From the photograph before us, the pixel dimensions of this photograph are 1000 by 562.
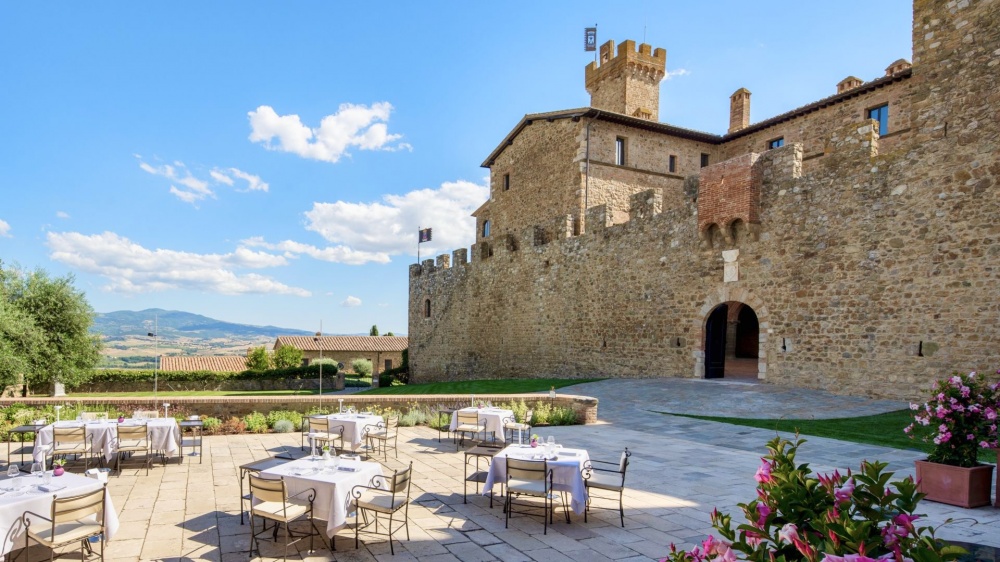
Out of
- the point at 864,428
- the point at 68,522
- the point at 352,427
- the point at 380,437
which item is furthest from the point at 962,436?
the point at 68,522

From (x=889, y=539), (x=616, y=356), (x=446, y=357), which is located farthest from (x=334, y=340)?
(x=889, y=539)

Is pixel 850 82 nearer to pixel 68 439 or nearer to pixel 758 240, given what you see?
pixel 758 240

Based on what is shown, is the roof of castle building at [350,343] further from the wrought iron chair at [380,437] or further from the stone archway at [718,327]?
the wrought iron chair at [380,437]

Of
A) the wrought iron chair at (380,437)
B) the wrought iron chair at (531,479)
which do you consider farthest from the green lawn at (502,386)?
the wrought iron chair at (531,479)

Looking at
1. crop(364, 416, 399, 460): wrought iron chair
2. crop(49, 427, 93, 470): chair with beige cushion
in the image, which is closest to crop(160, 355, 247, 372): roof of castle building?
A: crop(364, 416, 399, 460): wrought iron chair

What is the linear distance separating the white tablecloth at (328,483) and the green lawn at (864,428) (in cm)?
701

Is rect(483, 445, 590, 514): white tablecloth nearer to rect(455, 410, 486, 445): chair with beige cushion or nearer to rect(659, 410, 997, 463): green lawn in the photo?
rect(455, 410, 486, 445): chair with beige cushion

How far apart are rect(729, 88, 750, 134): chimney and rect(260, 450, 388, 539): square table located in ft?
84.2

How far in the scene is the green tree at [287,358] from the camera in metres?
39.3

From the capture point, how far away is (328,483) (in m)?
5.34

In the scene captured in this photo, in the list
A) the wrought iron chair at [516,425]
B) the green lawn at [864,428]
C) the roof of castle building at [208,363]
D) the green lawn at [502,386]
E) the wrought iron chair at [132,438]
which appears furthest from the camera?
the roof of castle building at [208,363]

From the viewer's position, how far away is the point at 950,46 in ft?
40.3

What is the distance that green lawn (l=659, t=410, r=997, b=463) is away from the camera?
381 inches

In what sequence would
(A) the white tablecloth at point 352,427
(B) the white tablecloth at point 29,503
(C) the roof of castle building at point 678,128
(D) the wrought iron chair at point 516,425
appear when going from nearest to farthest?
(B) the white tablecloth at point 29,503, (A) the white tablecloth at point 352,427, (D) the wrought iron chair at point 516,425, (C) the roof of castle building at point 678,128
